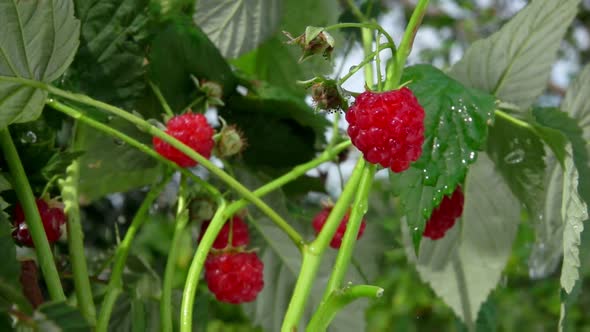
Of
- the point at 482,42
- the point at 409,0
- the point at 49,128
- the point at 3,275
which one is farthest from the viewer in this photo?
the point at 409,0

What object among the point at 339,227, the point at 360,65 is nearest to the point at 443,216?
the point at 339,227

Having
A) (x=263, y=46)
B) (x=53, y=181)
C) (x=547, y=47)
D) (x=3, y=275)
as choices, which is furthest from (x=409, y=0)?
(x=3, y=275)

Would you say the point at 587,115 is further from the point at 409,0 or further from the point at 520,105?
the point at 409,0

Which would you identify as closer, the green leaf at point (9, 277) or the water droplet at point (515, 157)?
the green leaf at point (9, 277)

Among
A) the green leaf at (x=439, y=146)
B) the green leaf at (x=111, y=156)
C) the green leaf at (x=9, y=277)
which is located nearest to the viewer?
the green leaf at (x=9, y=277)

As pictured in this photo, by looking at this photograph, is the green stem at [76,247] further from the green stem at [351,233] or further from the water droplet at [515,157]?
the water droplet at [515,157]

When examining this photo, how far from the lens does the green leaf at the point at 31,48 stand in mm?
361

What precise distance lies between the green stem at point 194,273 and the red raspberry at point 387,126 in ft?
0.29

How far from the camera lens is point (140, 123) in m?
0.40

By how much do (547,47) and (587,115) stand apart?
4.0 inches

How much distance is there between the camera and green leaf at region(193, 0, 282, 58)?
1.89 ft

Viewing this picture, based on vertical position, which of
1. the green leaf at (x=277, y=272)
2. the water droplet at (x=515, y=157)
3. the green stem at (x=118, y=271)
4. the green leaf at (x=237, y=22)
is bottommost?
the green leaf at (x=277, y=272)

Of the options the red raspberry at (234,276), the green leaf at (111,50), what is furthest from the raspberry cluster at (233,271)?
the green leaf at (111,50)

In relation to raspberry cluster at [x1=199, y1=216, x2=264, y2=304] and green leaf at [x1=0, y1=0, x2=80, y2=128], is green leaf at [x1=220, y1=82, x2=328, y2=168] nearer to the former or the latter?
raspberry cluster at [x1=199, y1=216, x2=264, y2=304]
